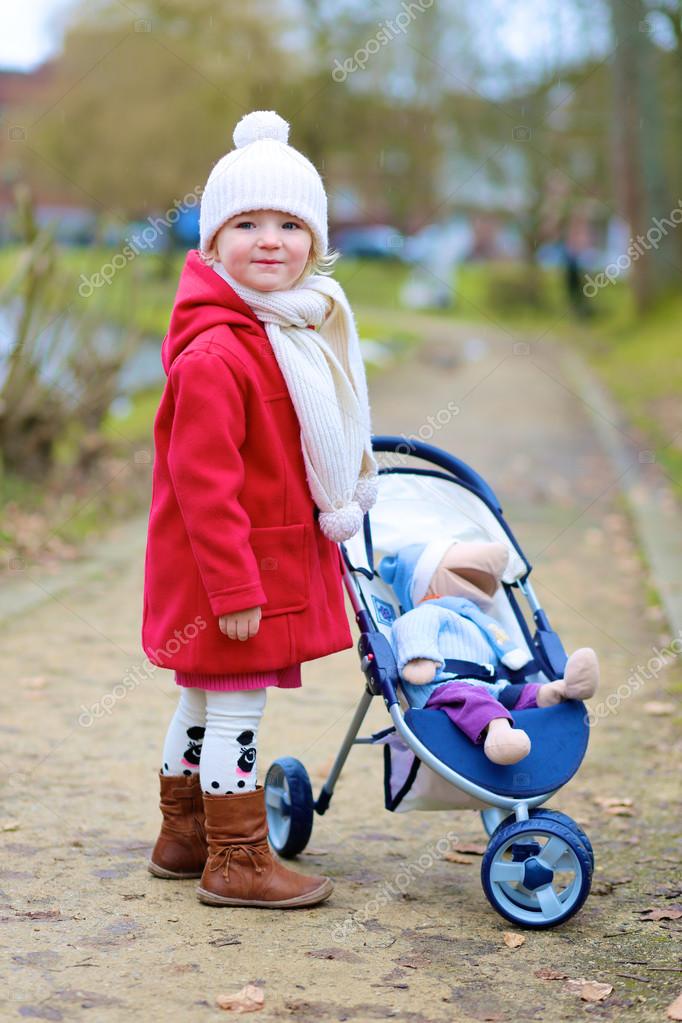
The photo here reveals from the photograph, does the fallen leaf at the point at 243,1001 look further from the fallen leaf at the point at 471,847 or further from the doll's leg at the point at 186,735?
the fallen leaf at the point at 471,847

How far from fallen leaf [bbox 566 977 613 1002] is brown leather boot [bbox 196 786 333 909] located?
699 mm

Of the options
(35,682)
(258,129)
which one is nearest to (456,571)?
(258,129)

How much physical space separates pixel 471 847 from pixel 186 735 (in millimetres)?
957

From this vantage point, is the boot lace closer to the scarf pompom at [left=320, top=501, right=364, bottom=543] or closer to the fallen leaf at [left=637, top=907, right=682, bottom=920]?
the scarf pompom at [left=320, top=501, right=364, bottom=543]

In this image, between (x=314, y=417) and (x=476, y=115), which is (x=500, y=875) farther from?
(x=476, y=115)

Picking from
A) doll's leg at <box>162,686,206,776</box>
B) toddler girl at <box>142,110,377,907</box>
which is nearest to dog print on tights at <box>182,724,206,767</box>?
doll's leg at <box>162,686,206,776</box>

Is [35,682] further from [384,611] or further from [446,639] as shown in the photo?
[446,639]

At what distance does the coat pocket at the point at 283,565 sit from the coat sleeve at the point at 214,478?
6 cm

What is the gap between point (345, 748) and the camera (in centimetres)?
361

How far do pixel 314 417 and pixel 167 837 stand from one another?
1132 millimetres

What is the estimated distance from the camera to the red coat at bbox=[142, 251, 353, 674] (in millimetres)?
2979

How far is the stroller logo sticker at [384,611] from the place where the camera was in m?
3.53

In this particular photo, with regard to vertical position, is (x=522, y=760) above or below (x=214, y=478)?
below

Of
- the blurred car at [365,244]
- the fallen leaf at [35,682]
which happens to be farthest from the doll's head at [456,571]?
the blurred car at [365,244]
